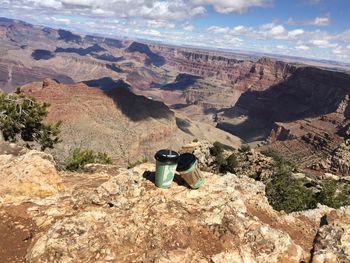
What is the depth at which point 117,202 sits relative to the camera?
14414mm

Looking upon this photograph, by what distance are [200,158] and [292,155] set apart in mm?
64879

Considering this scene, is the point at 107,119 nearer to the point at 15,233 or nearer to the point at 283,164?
the point at 283,164

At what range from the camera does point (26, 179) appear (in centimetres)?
1571

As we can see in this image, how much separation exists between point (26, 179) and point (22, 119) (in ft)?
71.3

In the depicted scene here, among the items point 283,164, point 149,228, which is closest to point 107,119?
point 283,164

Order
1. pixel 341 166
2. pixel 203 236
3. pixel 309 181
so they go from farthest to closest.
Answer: pixel 341 166 < pixel 309 181 < pixel 203 236

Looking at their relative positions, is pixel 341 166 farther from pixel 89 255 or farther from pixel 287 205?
pixel 89 255

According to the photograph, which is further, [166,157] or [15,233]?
[166,157]

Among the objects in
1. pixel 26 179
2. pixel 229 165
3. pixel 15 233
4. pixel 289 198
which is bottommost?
pixel 229 165

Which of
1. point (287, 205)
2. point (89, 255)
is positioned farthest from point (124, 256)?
point (287, 205)

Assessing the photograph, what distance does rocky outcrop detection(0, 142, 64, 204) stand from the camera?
15.3 m

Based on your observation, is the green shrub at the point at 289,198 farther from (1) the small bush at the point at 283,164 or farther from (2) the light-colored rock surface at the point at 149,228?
(2) the light-colored rock surface at the point at 149,228

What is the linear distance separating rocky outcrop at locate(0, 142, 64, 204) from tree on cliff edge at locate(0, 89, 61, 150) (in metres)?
18.2

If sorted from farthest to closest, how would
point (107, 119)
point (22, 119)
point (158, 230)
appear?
point (107, 119)
point (22, 119)
point (158, 230)
